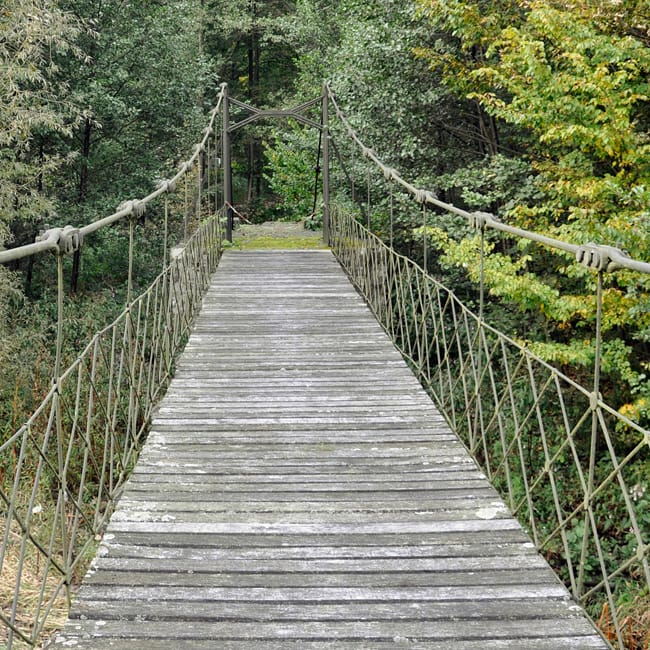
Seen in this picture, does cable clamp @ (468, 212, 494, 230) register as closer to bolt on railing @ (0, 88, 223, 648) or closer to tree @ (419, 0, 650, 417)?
bolt on railing @ (0, 88, 223, 648)

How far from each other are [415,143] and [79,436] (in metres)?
6.48

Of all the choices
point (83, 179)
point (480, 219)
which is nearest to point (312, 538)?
point (480, 219)

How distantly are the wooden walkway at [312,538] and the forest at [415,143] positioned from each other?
109 cm

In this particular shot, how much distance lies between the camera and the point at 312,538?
2.32 meters

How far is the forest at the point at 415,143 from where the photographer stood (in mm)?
6215

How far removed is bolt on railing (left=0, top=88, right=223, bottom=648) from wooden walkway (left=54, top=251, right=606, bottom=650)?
0.43ft

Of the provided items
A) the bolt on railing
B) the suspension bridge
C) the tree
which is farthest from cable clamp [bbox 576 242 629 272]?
the tree

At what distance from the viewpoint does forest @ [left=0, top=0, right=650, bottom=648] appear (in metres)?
6.21

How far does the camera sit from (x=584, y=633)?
72.4 inches

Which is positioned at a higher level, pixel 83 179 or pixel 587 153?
pixel 587 153

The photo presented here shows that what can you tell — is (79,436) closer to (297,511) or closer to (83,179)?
(297,511)

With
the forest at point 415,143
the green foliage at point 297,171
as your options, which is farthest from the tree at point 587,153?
the green foliage at point 297,171

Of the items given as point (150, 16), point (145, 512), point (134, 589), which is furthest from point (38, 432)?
point (150, 16)

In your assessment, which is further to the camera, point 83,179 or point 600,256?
point 83,179
